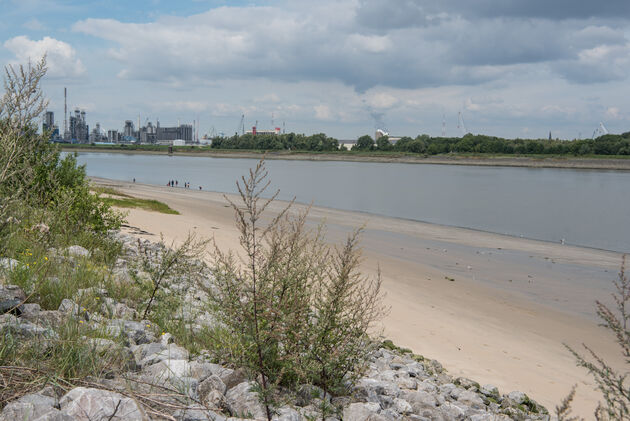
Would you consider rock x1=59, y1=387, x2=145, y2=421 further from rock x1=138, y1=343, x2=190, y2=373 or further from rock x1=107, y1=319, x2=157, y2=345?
rock x1=107, y1=319, x2=157, y2=345

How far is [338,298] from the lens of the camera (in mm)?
4656

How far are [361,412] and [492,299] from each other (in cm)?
1254

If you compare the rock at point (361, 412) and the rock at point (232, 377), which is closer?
the rock at point (361, 412)

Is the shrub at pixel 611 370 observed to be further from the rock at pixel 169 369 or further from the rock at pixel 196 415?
the rock at pixel 169 369

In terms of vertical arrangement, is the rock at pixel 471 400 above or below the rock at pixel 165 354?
below

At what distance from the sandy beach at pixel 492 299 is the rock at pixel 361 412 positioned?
7.27 ft

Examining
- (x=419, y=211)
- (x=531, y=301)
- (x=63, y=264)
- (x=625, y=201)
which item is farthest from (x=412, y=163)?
(x=63, y=264)

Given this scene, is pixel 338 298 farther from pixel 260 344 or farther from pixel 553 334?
pixel 553 334

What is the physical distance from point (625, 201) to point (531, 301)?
48.9 metres

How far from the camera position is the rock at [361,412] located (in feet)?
13.8

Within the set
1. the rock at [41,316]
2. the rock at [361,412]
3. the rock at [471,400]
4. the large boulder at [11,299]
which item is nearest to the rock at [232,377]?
the rock at [361,412]

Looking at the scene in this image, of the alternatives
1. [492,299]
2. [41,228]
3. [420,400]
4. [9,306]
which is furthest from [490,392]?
[492,299]

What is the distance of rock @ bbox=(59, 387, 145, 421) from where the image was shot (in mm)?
2998

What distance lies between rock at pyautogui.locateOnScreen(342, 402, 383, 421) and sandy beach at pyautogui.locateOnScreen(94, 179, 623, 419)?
2.22 m
